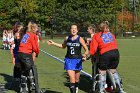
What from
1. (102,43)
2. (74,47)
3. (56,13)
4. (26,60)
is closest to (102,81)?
(102,43)

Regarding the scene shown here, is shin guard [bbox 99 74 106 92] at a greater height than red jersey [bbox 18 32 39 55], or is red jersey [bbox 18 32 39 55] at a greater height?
red jersey [bbox 18 32 39 55]

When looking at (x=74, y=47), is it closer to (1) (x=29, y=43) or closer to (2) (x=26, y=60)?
(1) (x=29, y=43)

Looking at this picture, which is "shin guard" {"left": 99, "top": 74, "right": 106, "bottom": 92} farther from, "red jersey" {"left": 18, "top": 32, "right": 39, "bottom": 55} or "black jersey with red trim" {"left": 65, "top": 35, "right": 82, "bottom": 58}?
"red jersey" {"left": 18, "top": 32, "right": 39, "bottom": 55}

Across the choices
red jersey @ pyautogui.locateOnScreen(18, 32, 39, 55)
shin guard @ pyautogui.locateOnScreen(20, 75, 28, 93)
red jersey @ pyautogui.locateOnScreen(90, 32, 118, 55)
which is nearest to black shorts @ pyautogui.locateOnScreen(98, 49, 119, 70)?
red jersey @ pyautogui.locateOnScreen(90, 32, 118, 55)

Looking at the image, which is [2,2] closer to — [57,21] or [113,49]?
[57,21]

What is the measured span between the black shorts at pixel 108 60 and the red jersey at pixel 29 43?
2037 millimetres

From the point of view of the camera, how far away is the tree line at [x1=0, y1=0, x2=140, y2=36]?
72438 millimetres

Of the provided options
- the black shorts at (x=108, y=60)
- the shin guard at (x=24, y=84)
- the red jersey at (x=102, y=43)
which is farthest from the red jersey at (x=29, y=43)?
the black shorts at (x=108, y=60)

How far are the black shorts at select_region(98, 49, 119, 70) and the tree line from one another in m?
59.5

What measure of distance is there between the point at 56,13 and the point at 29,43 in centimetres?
6285

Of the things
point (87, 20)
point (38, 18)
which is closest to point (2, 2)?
point (38, 18)

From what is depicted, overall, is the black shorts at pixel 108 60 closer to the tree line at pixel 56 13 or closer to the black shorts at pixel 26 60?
the black shorts at pixel 26 60

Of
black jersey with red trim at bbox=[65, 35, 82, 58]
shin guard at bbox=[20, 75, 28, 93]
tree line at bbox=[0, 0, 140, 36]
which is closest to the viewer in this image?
black jersey with red trim at bbox=[65, 35, 82, 58]

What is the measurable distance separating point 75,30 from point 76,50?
1.69 ft
